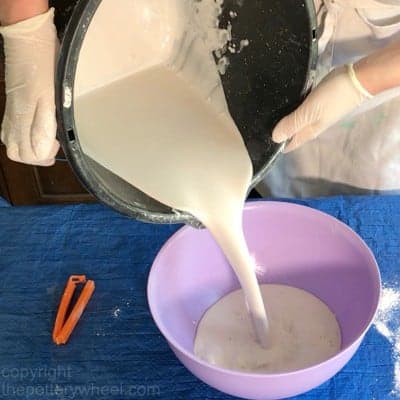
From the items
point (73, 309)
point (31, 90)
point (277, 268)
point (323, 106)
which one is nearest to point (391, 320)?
point (277, 268)

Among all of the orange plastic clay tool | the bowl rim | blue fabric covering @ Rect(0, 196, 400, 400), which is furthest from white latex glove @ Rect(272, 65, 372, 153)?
the orange plastic clay tool

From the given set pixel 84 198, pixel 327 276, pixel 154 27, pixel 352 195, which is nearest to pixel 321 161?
pixel 352 195

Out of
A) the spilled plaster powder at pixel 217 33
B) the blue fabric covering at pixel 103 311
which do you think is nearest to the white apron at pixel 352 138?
the blue fabric covering at pixel 103 311

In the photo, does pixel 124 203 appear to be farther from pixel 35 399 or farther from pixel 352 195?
pixel 352 195

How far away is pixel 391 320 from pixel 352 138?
1.13ft

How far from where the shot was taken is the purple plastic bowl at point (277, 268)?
874 mm

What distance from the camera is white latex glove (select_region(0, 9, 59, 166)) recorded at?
801mm

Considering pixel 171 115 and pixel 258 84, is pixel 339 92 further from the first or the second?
pixel 171 115

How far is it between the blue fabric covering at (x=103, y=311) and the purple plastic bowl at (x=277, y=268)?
0.17 ft

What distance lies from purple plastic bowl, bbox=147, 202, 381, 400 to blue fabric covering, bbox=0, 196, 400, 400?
5cm

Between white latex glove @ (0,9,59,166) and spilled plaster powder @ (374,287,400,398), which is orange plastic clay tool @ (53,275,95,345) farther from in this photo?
spilled plaster powder @ (374,287,400,398)

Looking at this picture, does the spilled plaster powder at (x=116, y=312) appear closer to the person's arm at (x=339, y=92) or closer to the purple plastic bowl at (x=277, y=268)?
the purple plastic bowl at (x=277, y=268)

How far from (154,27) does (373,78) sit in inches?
11.0

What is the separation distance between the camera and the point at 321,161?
119cm
